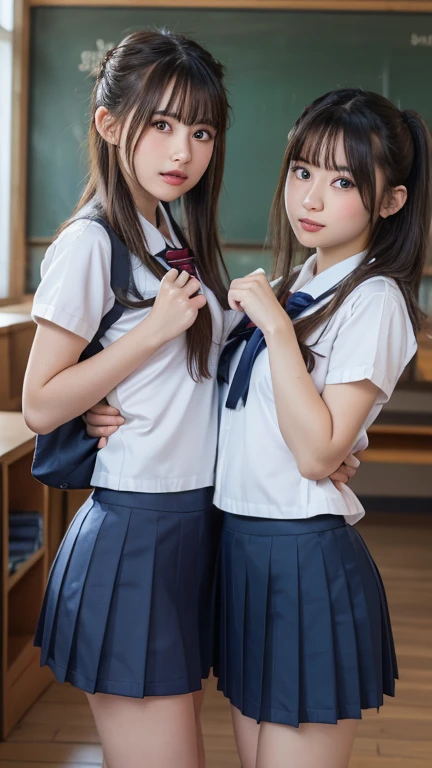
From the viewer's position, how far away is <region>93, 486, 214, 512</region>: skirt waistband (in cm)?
129

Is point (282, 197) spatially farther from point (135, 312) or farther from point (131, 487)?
point (131, 487)

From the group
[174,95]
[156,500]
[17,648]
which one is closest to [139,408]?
[156,500]

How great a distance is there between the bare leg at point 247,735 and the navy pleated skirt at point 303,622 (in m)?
0.06

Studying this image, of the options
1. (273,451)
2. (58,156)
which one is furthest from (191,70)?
(58,156)

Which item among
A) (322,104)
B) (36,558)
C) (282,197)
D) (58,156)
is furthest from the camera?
(58,156)

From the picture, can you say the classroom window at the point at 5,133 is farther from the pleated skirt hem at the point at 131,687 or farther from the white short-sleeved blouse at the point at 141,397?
the pleated skirt hem at the point at 131,687

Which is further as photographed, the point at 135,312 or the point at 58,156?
the point at 58,156

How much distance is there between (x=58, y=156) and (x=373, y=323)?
13.1ft

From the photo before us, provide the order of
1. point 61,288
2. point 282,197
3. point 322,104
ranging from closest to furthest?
point 61,288 → point 322,104 → point 282,197

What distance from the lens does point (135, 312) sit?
4.29ft

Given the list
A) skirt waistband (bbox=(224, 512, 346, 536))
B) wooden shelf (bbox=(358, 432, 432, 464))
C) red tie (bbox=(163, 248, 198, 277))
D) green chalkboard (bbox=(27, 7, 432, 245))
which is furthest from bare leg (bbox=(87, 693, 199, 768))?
green chalkboard (bbox=(27, 7, 432, 245))

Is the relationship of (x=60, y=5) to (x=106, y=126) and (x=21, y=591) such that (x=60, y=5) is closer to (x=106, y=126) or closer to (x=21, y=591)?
(x=21, y=591)

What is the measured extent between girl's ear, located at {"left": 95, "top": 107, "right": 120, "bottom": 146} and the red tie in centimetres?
18

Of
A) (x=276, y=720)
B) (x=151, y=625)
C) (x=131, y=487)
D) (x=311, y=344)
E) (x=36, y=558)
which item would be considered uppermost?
(x=311, y=344)
